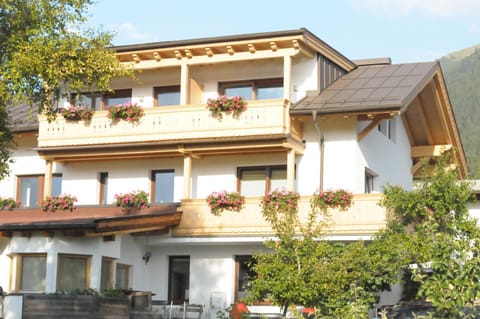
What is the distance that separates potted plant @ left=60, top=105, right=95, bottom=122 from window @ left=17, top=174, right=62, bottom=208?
2.83 meters

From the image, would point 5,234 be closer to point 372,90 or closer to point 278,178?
point 278,178

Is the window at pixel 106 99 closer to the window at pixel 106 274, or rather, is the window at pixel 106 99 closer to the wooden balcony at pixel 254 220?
the wooden balcony at pixel 254 220

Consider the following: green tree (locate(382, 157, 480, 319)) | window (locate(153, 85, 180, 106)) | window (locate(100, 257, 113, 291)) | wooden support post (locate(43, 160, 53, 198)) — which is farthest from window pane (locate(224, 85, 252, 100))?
window (locate(100, 257, 113, 291))

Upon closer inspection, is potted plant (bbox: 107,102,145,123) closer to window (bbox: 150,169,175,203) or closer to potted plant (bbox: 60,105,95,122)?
potted plant (bbox: 60,105,95,122)

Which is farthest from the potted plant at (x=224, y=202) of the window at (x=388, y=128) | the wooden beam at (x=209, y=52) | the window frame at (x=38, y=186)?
the window frame at (x=38, y=186)

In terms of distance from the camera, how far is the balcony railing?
27.0 meters

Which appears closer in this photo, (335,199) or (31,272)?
(31,272)

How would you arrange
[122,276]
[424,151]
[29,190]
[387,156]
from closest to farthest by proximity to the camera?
[122,276] → [387,156] → [29,190] → [424,151]

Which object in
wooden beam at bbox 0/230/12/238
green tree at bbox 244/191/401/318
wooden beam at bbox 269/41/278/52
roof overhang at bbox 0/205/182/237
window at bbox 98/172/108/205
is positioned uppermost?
wooden beam at bbox 269/41/278/52

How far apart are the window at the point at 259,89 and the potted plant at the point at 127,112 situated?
3132mm

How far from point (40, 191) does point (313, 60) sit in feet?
34.1

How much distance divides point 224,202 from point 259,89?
A: 13.8 feet

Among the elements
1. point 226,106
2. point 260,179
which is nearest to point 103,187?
point 260,179

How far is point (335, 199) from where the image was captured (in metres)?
25.8
